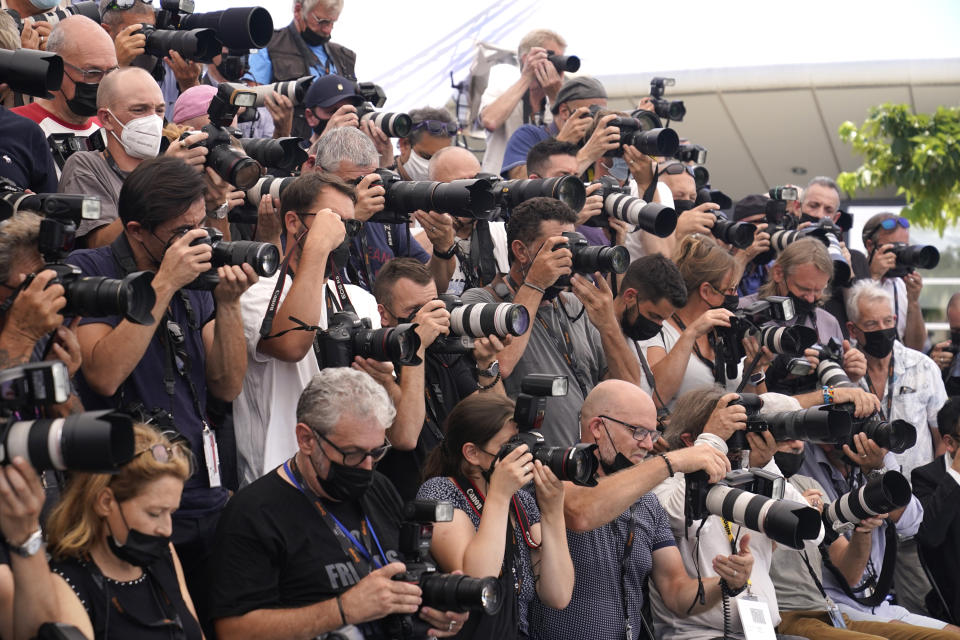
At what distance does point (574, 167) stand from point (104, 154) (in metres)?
2.42

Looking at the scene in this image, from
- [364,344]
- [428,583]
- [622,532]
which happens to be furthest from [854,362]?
[428,583]

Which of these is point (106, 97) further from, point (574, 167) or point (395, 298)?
point (574, 167)

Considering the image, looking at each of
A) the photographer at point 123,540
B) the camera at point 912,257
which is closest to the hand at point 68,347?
the photographer at point 123,540

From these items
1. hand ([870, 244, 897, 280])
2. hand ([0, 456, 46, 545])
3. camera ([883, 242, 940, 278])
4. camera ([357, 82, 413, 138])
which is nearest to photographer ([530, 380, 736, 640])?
camera ([357, 82, 413, 138])

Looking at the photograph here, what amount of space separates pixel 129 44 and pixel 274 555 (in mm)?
2868

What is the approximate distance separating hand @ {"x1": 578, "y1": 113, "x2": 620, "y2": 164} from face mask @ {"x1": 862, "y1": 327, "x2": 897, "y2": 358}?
2.10 metres

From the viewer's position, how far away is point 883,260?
8094 millimetres

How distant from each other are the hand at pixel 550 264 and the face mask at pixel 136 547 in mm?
2232

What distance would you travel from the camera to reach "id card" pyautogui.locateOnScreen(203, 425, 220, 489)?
3.99 metres

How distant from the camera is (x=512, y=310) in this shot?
14.8 ft

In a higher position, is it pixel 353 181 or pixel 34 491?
pixel 353 181

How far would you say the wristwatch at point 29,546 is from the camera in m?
2.81

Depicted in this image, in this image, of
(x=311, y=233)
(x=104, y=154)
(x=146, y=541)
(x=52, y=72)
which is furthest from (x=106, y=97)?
(x=146, y=541)

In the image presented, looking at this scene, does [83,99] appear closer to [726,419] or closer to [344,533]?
[344,533]
